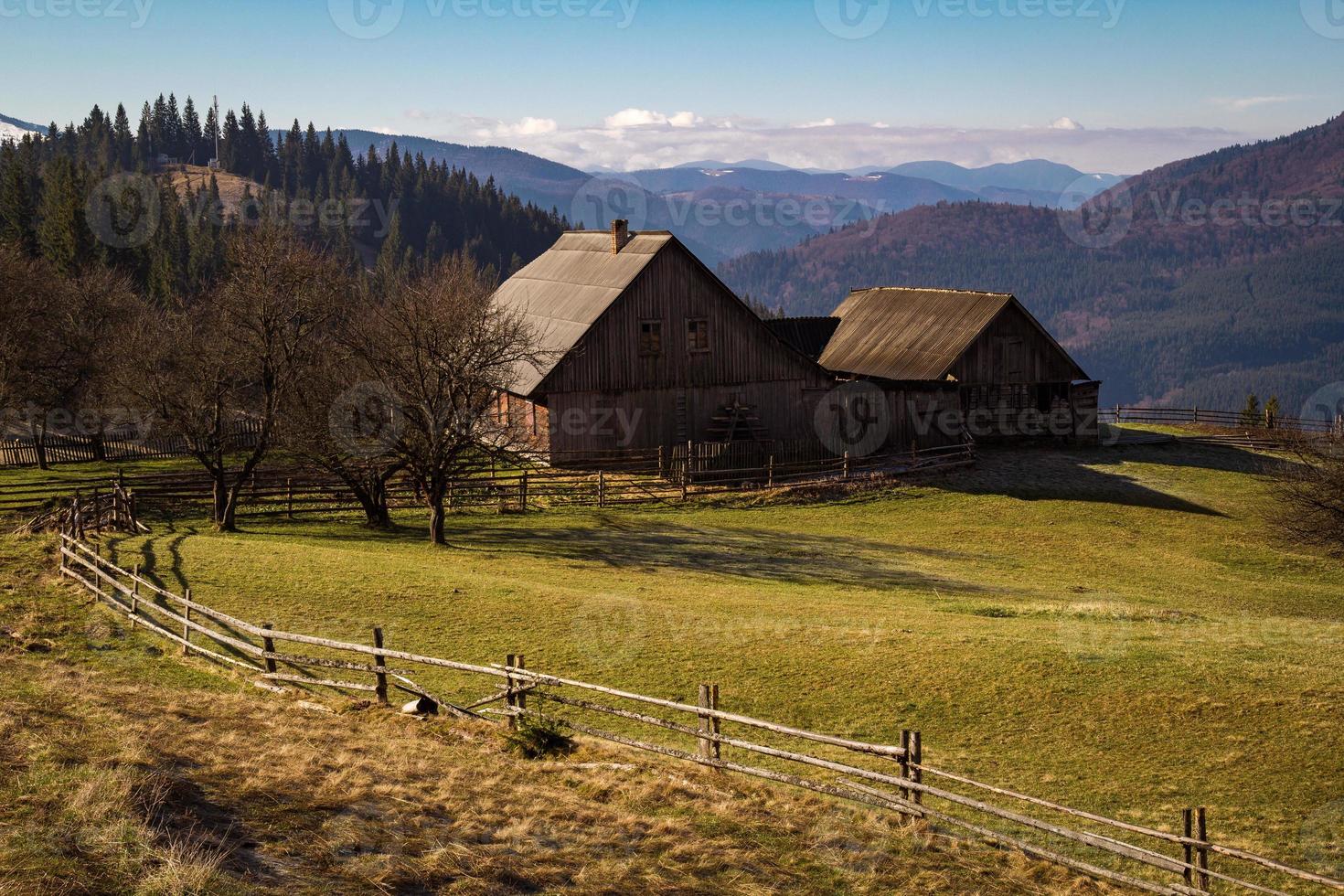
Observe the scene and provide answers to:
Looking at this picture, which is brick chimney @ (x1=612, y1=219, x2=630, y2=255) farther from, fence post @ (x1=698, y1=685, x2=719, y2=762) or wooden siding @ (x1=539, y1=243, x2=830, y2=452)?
fence post @ (x1=698, y1=685, x2=719, y2=762)

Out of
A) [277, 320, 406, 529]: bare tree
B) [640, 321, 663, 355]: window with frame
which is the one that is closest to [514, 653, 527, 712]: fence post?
[277, 320, 406, 529]: bare tree

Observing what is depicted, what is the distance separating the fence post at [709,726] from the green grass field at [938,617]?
108 inches

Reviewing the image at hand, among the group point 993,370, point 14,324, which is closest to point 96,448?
point 14,324

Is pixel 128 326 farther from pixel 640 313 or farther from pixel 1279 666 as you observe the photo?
pixel 1279 666

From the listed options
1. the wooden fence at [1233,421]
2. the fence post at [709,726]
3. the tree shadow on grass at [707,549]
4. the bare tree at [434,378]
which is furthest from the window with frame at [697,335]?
the fence post at [709,726]

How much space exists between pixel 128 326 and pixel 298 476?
1663 cm

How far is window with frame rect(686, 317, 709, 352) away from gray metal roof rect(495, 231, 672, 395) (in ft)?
10.1

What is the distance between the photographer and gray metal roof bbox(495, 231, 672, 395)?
141ft

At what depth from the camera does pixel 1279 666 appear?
19031mm

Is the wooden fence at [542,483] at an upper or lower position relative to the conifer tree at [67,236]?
lower

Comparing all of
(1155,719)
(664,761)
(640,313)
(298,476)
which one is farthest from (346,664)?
(640,313)

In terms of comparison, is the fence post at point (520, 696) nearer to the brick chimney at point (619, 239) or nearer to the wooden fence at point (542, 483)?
the wooden fence at point (542, 483)

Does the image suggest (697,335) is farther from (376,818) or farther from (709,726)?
(376,818)

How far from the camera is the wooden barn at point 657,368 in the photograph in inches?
1670
